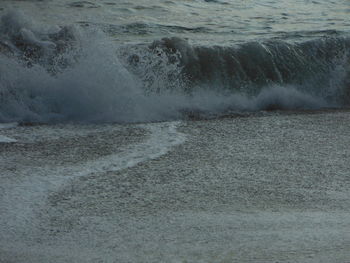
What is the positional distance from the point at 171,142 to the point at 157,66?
73.6 inches

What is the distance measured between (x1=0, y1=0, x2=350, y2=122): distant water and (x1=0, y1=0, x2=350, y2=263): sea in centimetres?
2

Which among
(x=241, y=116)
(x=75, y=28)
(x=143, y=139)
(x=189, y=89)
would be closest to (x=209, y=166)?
(x=143, y=139)

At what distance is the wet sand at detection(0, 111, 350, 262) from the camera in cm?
308

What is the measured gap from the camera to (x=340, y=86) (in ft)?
23.9

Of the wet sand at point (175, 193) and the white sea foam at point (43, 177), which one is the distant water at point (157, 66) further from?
the white sea foam at point (43, 177)

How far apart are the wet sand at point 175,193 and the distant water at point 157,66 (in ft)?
1.71

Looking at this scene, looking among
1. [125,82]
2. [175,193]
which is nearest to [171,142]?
[175,193]

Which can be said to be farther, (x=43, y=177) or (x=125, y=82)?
(x=125, y=82)

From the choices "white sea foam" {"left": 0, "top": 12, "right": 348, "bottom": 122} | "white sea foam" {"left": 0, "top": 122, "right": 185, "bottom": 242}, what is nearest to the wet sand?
"white sea foam" {"left": 0, "top": 122, "right": 185, "bottom": 242}

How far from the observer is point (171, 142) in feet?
16.2

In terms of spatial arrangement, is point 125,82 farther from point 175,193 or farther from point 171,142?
point 175,193

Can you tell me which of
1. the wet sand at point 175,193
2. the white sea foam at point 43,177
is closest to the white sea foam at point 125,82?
the wet sand at point 175,193

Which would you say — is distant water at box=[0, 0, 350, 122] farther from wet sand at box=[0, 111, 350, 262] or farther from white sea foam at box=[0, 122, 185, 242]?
white sea foam at box=[0, 122, 185, 242]

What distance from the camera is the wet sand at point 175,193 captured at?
3.08 meters
